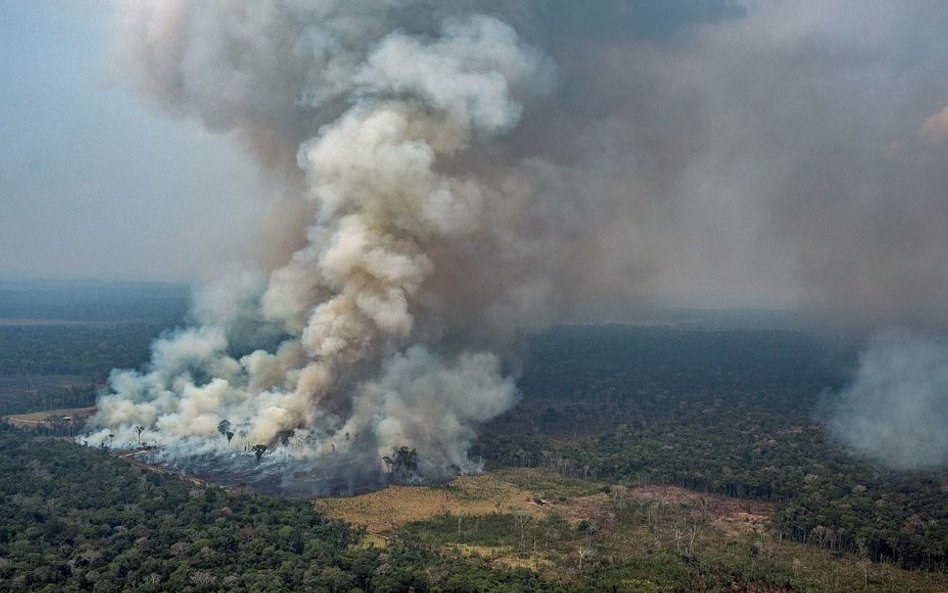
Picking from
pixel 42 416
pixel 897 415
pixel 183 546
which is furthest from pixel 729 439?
pixel 42 416

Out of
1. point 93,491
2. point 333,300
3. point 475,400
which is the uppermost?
point 333,300

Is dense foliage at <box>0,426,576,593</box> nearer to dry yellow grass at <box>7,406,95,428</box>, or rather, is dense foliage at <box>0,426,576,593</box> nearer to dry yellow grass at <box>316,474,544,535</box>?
dry yellow grass at <box>316,474,544,535</box>

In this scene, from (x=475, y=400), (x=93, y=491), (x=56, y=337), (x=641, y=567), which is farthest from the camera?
(x=56, y=337)

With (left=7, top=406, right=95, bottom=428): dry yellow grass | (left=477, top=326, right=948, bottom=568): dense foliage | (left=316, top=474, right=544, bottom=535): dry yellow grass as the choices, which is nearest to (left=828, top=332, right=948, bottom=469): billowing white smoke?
(left=477, top=326, right=948, bottom=568): dense foliage

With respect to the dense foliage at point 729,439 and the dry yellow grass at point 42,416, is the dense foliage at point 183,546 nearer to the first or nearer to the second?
the dense foliage at point 729,439

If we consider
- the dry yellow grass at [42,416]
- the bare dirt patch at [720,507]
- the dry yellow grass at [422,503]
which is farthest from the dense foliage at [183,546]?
the dry yellow grass at [42,416]

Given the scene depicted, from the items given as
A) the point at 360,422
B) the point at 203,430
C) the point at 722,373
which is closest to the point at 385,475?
the point at 360,422

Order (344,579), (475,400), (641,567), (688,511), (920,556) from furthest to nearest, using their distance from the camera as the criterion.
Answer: (475,400)
(688,511)
(920,556)
(641,567)
(344,579)

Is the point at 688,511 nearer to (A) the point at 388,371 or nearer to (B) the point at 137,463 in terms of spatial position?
(A) the point at 388,371

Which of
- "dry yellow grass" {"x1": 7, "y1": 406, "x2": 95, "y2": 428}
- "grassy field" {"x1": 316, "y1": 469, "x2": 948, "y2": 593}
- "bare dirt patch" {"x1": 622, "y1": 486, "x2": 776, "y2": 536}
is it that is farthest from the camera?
"dry yellow grass" {"x1": 7, "y1": 406, "x2": 95, "y2": 428}
